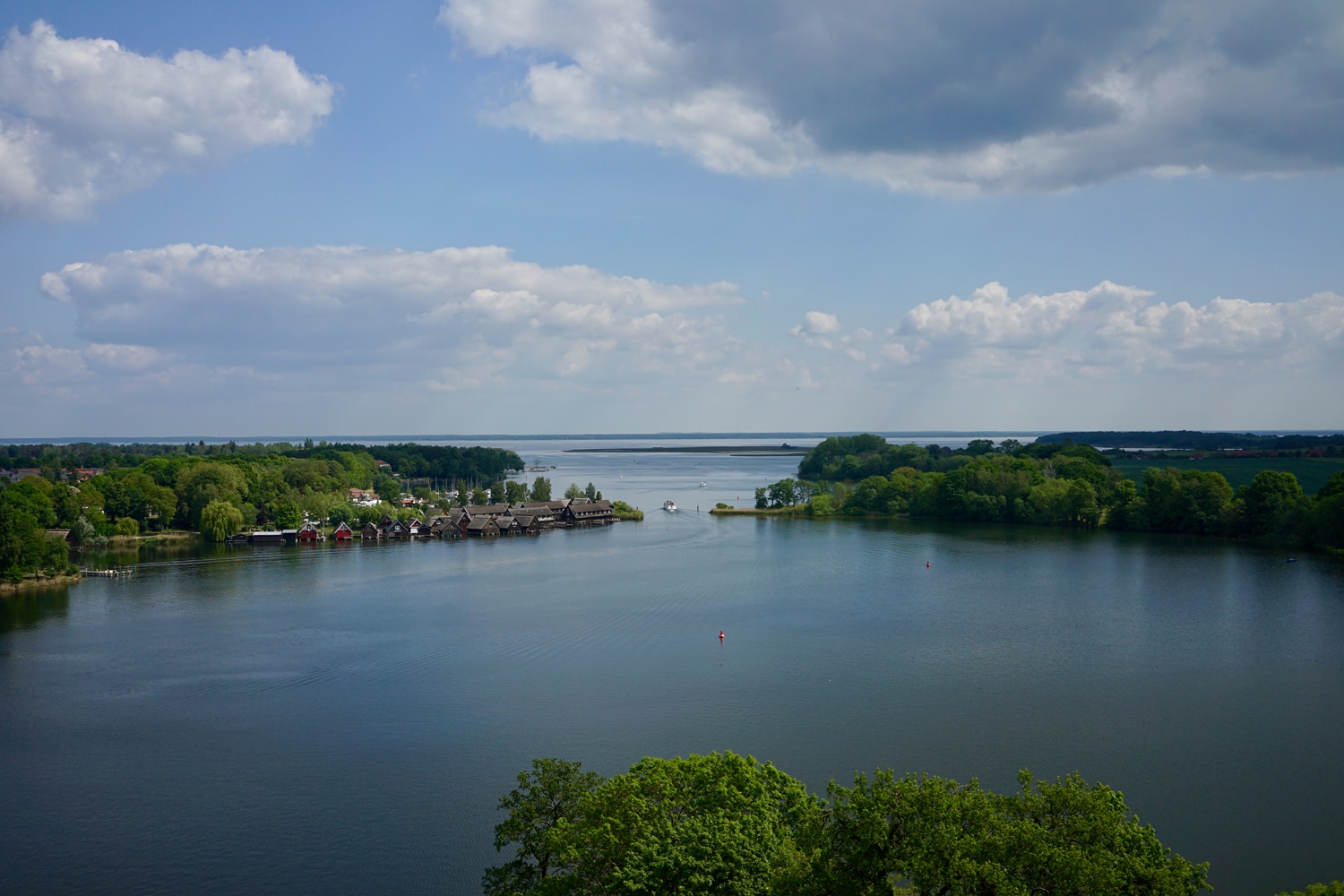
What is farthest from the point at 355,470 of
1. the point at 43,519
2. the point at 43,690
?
the point at 43,690

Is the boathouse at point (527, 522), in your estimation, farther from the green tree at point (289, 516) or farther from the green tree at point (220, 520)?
the green tree at point (220, 520)

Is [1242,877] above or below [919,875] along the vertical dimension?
below

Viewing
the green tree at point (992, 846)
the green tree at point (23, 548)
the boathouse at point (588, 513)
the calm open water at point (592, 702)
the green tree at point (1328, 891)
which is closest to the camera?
A: the green tree at point (1328, 891)

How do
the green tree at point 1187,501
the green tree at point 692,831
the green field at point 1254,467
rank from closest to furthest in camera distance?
the green tree at point 692,831 → the green tree at point 1187,501 → the green field at point 1254,467

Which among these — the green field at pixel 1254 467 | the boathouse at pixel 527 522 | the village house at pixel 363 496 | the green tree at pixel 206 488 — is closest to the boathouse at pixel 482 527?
the boathouse at pixel 527 522

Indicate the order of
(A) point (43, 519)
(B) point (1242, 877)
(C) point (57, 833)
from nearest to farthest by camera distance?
(B) point (1242, 877)
(C) point (57, 833)
(A) point (43, 519)

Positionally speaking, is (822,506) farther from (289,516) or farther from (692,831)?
(692,831)

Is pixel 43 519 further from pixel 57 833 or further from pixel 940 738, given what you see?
pixel 940 738
